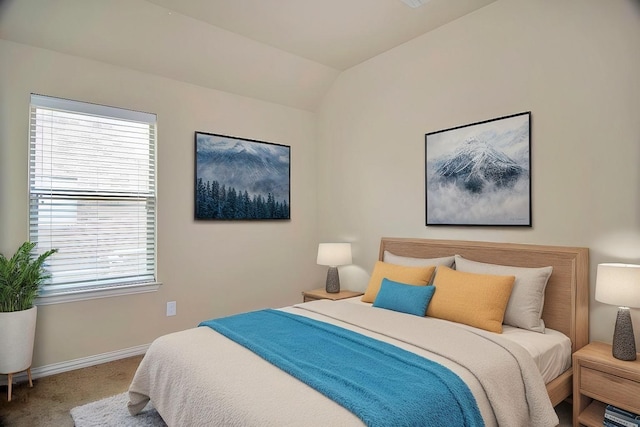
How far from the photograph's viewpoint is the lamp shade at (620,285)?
2.10m

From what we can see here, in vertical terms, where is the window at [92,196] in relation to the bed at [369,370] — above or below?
above

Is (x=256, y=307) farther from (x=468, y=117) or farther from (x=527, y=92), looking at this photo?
(x=527, y=92)

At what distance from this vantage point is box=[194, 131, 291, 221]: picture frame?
386 centimetres

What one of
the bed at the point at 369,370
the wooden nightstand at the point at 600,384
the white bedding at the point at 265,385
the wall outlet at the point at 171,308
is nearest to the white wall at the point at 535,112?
the bed at the point at 369,370

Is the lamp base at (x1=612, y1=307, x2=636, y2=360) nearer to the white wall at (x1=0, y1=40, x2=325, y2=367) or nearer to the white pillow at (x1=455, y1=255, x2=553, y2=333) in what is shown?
the white pillow at (x1=455, y1=255, x2=553, y2=333)

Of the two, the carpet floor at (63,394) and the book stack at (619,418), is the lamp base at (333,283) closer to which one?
the carpet floor at (63,394)

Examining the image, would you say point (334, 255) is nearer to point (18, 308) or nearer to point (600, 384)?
point (600, 384)

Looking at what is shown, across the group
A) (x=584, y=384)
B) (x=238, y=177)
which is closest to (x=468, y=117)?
(x=584, y=384)

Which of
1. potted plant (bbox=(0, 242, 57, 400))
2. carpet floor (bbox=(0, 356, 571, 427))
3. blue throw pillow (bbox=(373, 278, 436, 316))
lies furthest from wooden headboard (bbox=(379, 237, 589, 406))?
potted plant (bbox=(0, 242, 57, 400))

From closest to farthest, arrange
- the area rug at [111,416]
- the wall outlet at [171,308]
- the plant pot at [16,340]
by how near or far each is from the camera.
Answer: the area rug at [111,416] < the plant pot at [16,340] < the wall outlet at [171,308]

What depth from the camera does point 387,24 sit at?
335 cm

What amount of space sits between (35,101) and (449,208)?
3.49 meters

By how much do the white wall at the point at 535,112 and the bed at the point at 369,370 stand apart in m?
0.18

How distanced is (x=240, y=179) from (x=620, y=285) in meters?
3.32
